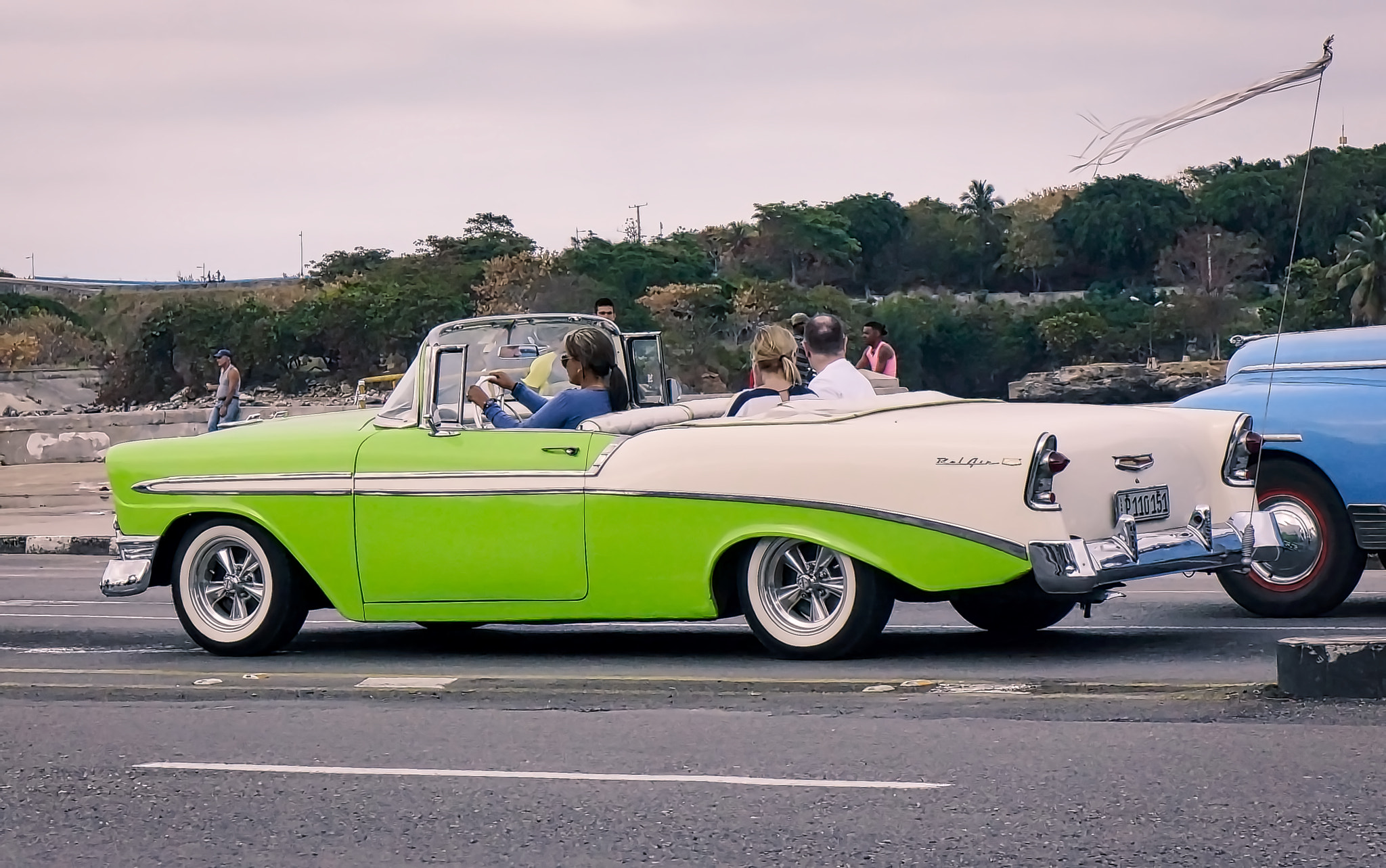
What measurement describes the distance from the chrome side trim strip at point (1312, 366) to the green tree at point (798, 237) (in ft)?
407

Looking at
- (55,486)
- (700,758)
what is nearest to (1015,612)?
(700,758)

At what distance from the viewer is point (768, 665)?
8211mm

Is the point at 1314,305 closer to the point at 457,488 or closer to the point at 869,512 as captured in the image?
the point at 457,488

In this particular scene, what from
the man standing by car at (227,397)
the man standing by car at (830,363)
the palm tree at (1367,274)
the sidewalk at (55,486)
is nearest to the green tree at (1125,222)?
the palm tree at (1367,274)

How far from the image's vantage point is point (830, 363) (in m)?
9.30

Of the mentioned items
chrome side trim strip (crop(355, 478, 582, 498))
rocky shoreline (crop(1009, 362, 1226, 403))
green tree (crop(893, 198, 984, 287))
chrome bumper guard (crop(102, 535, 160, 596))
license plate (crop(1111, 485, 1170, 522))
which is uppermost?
green tree (crop(893, 198, 984, 287))

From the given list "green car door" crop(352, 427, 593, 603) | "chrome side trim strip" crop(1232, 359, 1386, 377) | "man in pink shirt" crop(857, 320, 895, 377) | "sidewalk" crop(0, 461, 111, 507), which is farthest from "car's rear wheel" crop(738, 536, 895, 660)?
"sidewalk" crop(0, 461, 111, 507)

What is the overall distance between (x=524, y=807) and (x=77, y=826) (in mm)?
1308

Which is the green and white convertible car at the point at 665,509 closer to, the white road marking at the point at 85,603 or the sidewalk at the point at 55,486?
the white road marking at the point at 85,603

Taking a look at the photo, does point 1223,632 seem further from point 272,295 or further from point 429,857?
point 272,295

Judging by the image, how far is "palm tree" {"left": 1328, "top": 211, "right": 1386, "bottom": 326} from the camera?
10475 centimetres

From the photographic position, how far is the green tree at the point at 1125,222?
448 ft

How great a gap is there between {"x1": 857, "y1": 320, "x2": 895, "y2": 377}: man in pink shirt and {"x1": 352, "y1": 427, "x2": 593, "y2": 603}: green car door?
357 inches

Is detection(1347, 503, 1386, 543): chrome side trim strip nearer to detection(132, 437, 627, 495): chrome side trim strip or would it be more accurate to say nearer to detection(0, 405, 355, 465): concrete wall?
detection(132, 437, 627, 495): chrome side trim strip
